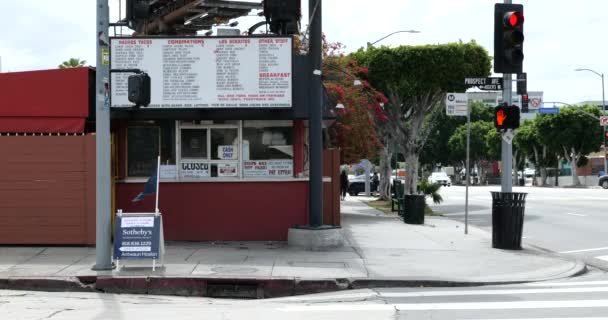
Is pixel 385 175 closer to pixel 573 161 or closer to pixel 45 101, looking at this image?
pixel 45 101

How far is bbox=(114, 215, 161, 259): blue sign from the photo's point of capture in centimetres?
1095

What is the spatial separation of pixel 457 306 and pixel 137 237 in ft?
17.1

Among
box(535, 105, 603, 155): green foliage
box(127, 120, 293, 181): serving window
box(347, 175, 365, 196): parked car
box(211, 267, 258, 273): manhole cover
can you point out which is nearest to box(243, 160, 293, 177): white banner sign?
box(127, 120, 293, 181): serving window

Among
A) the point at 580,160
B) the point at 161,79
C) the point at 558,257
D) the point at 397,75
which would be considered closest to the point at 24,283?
the point at 161,79

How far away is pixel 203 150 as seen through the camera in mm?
14930

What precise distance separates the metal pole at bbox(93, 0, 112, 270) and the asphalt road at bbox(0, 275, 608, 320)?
3.60 feet

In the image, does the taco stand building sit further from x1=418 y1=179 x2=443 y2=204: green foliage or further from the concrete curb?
x1=418 y1=179 x2=443 y2=204: green foliage

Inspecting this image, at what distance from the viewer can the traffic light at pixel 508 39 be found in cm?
1377

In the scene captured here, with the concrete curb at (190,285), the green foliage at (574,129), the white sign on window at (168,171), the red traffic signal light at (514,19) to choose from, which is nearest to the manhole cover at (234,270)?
the concrete curb at (190,285)

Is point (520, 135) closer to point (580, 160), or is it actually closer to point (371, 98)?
point (580, 160)

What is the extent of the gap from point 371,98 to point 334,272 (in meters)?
16.6

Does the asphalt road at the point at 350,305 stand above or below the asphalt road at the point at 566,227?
above

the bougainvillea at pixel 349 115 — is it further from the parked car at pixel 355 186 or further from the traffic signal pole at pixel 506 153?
the parked car at pixel 355 186

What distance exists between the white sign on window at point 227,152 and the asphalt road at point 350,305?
533 cm
